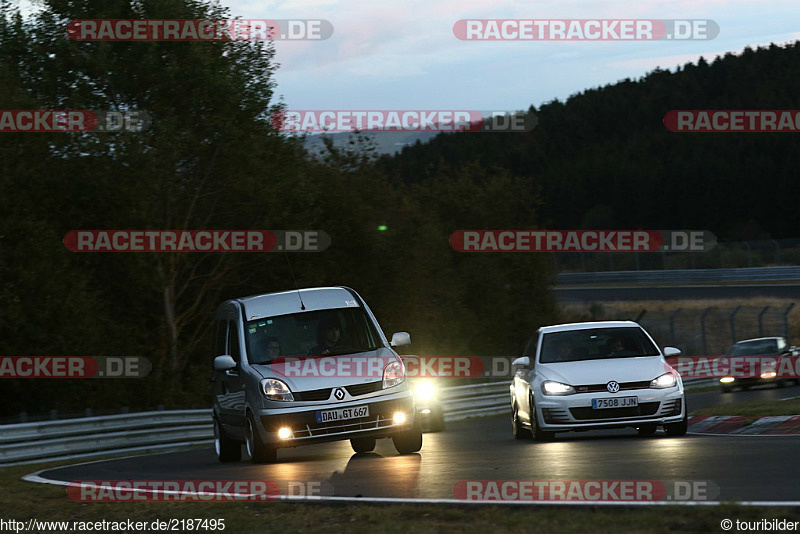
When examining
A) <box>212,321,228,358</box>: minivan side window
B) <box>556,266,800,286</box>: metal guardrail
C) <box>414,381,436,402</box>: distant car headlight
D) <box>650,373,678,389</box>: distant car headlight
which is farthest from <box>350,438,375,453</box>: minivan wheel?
<box>556,266,800,286</box>: metal guardrail

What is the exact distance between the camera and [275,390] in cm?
1371

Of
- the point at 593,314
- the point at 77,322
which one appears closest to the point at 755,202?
the point at 593,314

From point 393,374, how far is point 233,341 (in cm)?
239

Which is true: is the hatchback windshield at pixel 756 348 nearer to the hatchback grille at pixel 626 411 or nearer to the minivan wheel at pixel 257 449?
the hatchback grille at pixel 626 411

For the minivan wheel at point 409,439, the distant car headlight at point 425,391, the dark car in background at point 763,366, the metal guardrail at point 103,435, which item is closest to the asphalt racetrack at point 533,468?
the minivan wheel at point 409,439

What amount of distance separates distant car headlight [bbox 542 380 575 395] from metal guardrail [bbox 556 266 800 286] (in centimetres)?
4883

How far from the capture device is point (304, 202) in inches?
1390

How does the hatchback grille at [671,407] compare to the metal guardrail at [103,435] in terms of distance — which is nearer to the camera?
the hatchback grille at [671,407]

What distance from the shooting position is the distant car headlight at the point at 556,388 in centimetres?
1529

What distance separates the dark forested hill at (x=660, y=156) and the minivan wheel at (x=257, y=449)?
90.5 m

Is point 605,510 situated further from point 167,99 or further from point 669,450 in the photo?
point 167,99

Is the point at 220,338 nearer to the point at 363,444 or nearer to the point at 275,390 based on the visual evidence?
the point at 363,444

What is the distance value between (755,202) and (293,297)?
107 metres

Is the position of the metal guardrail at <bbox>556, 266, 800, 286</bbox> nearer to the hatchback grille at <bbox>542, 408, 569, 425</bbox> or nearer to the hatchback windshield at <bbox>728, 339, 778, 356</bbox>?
the hatchback windshield at <bbox>728, 339, 778, 356</bbox>
